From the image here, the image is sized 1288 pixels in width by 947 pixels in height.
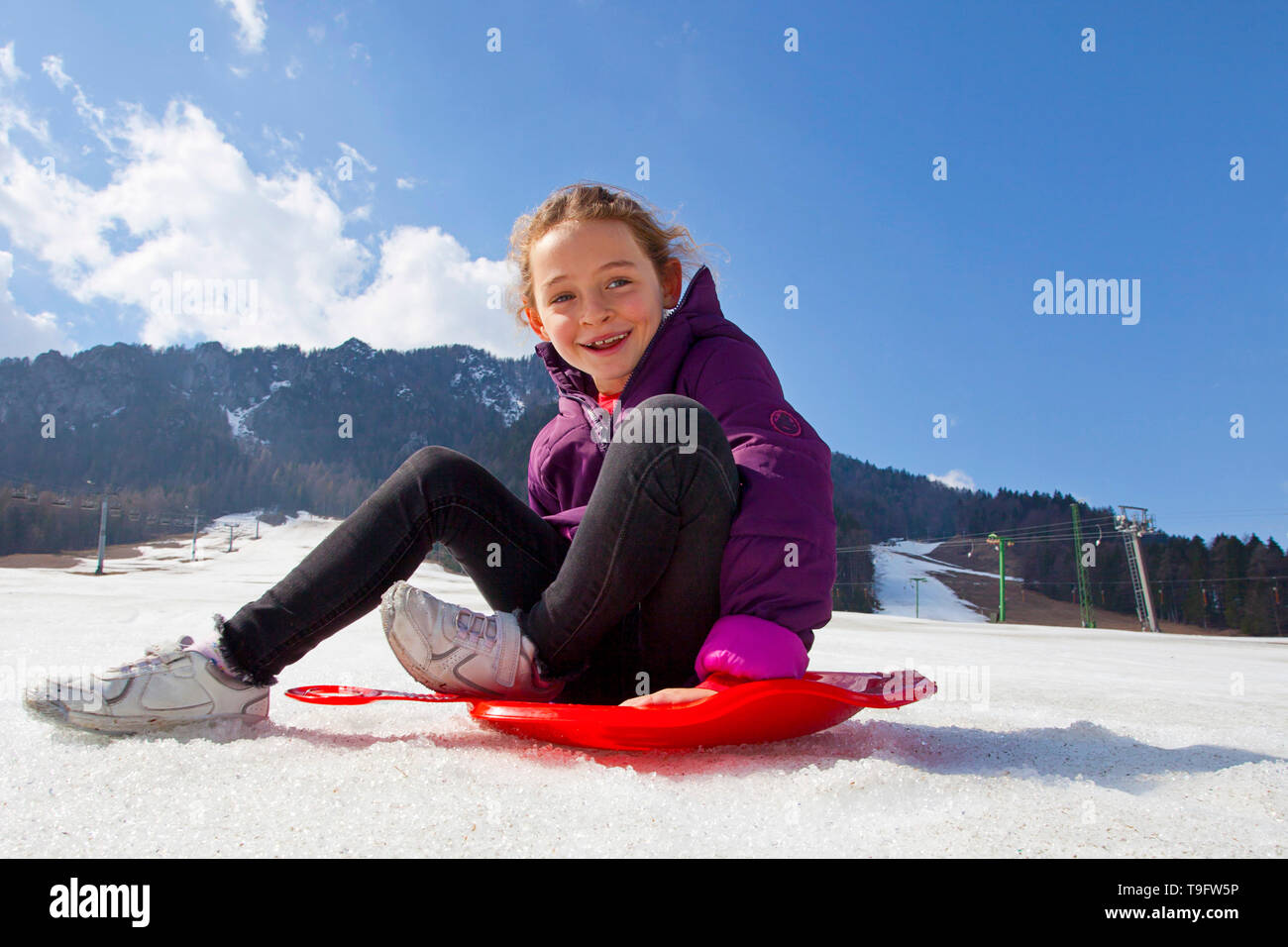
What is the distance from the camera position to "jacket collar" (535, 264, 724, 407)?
1482 mm

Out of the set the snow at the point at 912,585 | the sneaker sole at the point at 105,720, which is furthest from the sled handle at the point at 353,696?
the snow at the point at 912,585

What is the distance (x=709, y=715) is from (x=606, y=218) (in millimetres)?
1127

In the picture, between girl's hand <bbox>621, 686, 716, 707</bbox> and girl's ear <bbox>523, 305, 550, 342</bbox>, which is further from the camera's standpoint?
girl's ear <bbox>523, 305, 550, 342</bbox>

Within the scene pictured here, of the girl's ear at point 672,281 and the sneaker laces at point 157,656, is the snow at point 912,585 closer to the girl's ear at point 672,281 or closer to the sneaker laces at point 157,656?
the girl's ear at point 672,281

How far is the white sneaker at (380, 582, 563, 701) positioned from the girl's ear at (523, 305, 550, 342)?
0.83m

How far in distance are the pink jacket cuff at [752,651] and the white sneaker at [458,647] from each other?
1.08 feet

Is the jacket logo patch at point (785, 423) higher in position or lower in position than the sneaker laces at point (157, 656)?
higher

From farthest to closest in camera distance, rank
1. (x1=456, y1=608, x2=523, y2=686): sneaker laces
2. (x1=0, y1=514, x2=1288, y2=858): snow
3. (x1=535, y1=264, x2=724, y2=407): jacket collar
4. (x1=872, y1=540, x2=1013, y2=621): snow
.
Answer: (x1=872, y1=540, x2=1013, y2=621): snow, (x1=535, y1=264, x2=724, y2=407): jacket collar, (x1=456, y1=608, x2=523, y2=686): sneaker laces, (x1=0, y1=514, x2=1288, y2=858): snow

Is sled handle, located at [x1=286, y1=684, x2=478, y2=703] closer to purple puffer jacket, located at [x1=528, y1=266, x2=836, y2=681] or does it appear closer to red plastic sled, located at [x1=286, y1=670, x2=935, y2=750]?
red plastic sled, located at [x1=286, y1=670, x2=935, y2=750]

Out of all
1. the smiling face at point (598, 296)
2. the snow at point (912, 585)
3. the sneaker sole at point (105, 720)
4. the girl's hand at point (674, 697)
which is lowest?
the snow at point (912, 585)

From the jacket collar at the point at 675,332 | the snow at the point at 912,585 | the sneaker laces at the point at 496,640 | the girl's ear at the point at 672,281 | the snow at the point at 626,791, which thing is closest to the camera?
the snow at the point at 626,791

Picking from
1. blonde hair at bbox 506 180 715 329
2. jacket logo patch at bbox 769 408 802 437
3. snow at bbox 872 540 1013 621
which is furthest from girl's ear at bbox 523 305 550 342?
snow at bbox 872 540 1013 621

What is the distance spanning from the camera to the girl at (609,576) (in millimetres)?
1095

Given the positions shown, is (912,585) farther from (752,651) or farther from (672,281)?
(752,651)
